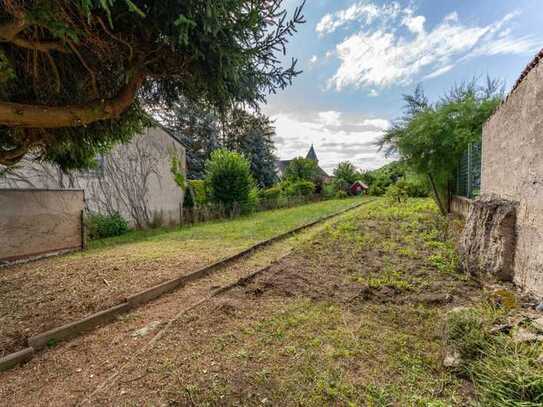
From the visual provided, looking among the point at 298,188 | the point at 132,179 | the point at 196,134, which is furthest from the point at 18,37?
the point at 196,134

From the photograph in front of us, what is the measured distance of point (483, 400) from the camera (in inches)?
59.9

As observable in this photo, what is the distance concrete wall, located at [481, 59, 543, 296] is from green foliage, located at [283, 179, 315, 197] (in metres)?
19.0

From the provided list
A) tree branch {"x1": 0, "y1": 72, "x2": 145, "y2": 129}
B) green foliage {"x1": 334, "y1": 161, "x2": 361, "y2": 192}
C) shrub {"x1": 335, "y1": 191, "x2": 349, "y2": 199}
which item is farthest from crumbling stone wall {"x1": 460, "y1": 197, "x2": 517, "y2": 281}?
green foliage {"x1": 334, "y1": 161, "x2": 361, "y2": 192}

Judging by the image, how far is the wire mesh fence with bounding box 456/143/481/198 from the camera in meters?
6.08

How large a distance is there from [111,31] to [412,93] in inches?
433

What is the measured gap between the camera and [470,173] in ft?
21.7

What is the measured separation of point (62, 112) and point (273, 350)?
3268 mm

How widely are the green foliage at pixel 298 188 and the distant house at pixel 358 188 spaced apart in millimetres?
8955

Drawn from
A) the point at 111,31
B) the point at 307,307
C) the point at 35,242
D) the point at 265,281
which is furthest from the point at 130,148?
the point at 307,307

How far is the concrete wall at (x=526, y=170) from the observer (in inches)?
105

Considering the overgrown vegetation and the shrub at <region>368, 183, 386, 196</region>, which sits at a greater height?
the shrub at <region>368, 183, 386, 196</region>

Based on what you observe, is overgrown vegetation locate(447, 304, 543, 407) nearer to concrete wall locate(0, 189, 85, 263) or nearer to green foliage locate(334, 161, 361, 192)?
concrete wall locate(0, 189, 85, 263)

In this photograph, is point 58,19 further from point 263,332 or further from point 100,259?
point 100,259

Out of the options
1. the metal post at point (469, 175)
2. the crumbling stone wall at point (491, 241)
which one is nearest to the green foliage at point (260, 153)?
the metal post at point (469, 175)
